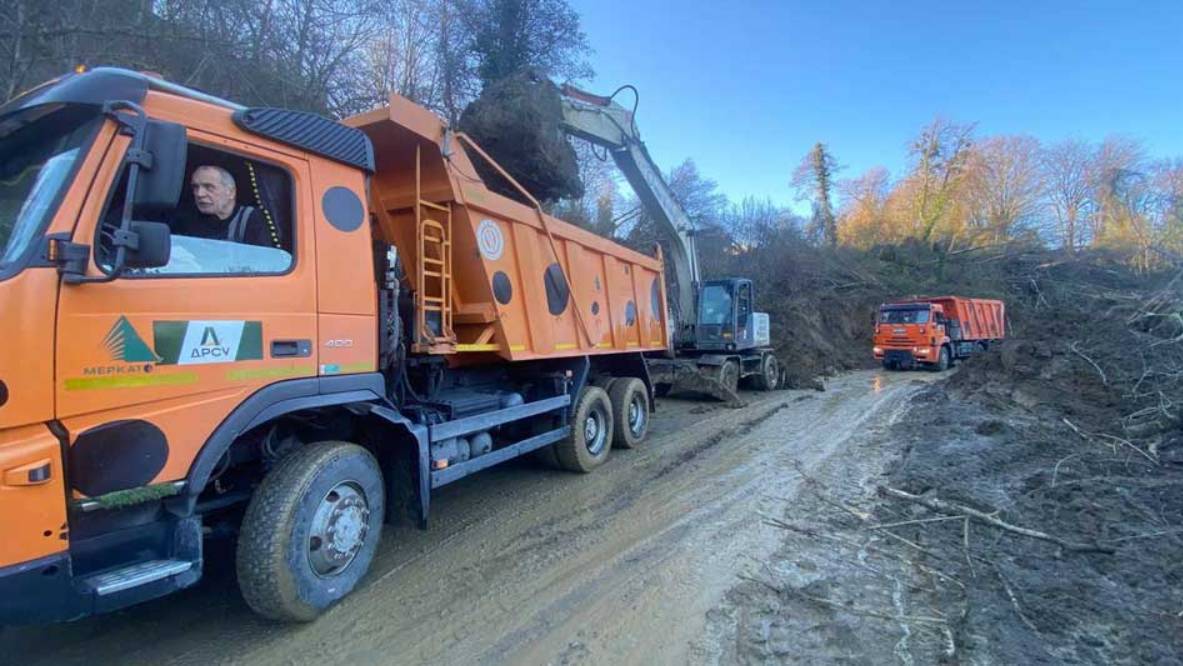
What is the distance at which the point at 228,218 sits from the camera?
3016mm

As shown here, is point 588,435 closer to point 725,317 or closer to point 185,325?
point 185,325

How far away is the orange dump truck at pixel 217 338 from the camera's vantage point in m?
2.30

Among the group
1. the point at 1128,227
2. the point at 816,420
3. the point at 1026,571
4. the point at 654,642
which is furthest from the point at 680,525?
the point at 1128,227

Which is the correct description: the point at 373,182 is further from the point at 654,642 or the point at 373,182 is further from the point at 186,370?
the point at 654,642

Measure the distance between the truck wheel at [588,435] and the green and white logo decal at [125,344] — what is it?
4.21 meters

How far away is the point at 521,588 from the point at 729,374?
29.6 ft

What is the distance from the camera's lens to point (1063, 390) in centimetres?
1020

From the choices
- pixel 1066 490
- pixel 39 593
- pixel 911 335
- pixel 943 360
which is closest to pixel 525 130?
pixel 39 593

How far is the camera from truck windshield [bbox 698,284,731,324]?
1281cm

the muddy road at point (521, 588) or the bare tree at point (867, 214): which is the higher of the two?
the bare tree at point (867, 214)

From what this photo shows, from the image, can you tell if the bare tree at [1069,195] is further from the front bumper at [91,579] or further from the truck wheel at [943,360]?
the front bumper at [91,579]

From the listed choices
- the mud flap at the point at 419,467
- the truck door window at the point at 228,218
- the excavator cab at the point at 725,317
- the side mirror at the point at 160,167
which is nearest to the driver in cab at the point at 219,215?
the truck door window at the point at 228,218

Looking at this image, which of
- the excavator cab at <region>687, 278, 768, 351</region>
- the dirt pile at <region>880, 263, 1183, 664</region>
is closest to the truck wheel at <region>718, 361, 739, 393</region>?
the excavator cab at <region>687, 278, 768, 351</region>

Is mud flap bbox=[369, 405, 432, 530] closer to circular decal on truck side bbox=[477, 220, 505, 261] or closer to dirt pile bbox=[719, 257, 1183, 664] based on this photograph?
circular decal on truck side bbox=[477, 220, 505, 261]
